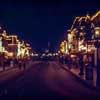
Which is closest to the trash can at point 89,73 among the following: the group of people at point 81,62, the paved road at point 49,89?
the group of people at point 81,62

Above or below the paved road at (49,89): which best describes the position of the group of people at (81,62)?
above

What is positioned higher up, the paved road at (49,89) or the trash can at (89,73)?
the trash can at (89,73)

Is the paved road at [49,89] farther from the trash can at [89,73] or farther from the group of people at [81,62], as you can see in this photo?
the group of people at [81,62]

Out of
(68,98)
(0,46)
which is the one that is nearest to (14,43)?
(0,46)

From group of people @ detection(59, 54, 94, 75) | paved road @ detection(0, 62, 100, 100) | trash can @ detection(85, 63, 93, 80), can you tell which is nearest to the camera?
paved road @ detection(0, 62, 100, 100)

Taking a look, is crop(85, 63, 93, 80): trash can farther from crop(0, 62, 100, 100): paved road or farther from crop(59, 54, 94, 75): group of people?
crop(0, 62, 100, 100): paved road

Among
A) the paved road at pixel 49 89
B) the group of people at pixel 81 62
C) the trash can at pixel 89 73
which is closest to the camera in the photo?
the paved road at pixel 49 89

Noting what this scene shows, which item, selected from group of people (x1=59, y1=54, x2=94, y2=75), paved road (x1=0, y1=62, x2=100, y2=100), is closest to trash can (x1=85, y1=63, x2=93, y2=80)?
group of people (x1=59, y1=54, x2=94, y2=75)

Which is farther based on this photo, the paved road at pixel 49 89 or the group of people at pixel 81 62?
the group of people at pixel 81 62

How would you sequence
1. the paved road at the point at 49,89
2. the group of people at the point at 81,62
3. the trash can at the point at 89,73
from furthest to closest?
the group of people at the point at 81,62 < the trash can at the point at 89,73 < the paved road at the point at 49,89

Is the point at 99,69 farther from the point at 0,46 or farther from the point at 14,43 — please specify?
the point at 14,43

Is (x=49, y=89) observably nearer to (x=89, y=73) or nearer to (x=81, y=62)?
(x=89, y=73)

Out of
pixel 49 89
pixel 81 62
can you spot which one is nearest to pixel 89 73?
pixel 49 89

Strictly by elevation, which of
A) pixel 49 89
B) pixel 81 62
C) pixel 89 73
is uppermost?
pixel 81 62
